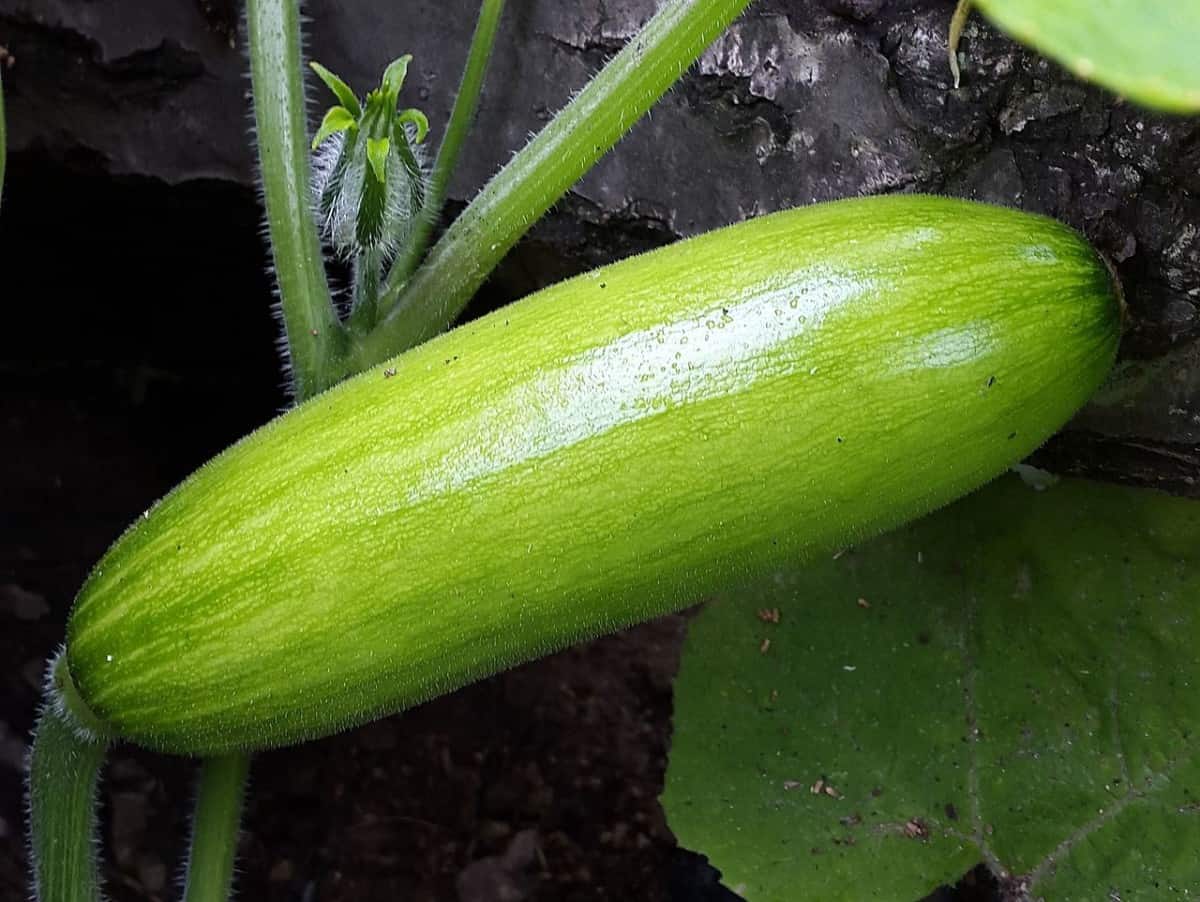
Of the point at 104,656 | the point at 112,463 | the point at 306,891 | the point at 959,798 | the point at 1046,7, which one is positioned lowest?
the point at 306,891

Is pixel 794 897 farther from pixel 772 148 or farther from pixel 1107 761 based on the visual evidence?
pixel 772 148

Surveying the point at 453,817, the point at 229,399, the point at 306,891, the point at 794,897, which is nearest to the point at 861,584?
the point at 794,897

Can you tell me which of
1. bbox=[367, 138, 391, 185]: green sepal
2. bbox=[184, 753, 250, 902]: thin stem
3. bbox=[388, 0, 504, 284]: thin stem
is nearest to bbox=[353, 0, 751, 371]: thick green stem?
bbox=[388, 0, 504, 284]: thin stem

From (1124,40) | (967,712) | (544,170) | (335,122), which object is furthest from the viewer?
(967,712)

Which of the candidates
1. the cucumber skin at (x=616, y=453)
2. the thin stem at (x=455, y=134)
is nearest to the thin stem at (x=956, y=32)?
the cucumber skin at (x=616, y=453)

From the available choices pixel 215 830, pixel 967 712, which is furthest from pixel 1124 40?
pixel 215 830

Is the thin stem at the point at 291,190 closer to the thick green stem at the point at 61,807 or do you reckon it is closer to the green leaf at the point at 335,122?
the green leaf at the point at 335,122

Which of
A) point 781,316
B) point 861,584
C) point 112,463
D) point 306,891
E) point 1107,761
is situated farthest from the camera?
point 112,463

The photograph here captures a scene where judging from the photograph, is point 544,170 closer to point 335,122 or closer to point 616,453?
point 335,122
